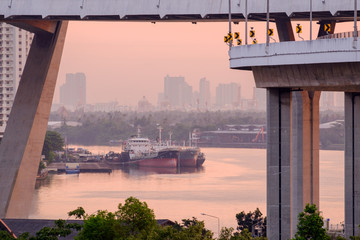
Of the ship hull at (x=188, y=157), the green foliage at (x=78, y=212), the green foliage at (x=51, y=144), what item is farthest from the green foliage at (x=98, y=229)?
the ship hull at (x=188, y=157)

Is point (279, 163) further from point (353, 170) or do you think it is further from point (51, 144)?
point (51, 144)

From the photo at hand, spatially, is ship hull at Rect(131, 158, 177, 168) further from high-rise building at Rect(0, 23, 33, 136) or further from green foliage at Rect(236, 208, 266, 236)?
green foliage at Rect(236, 208, 266, 236)

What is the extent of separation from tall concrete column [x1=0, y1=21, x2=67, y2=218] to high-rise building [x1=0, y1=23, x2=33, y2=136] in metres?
81.4

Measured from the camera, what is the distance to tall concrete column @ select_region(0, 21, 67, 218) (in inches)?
1603

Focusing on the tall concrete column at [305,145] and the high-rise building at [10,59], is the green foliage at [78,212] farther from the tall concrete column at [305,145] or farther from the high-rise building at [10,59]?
the high-rise building at [10,59]

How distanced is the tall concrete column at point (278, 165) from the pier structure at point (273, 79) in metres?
0.03

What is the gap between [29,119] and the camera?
40.9 m

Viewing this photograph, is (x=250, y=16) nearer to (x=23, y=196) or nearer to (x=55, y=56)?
(x=55, y=56)

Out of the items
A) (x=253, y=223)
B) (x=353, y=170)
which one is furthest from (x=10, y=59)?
(x=353, y=170)

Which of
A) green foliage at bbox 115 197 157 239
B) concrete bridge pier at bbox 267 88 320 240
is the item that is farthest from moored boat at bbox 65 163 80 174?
green foliage at bbox 115 197 157 239

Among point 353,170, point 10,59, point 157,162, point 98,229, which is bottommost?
point 157,162

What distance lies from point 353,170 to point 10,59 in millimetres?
96227

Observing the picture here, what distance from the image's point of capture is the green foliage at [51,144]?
13550 centimetres

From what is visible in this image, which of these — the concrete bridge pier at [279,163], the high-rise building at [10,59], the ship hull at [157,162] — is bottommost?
the ship hull at [157,162]
